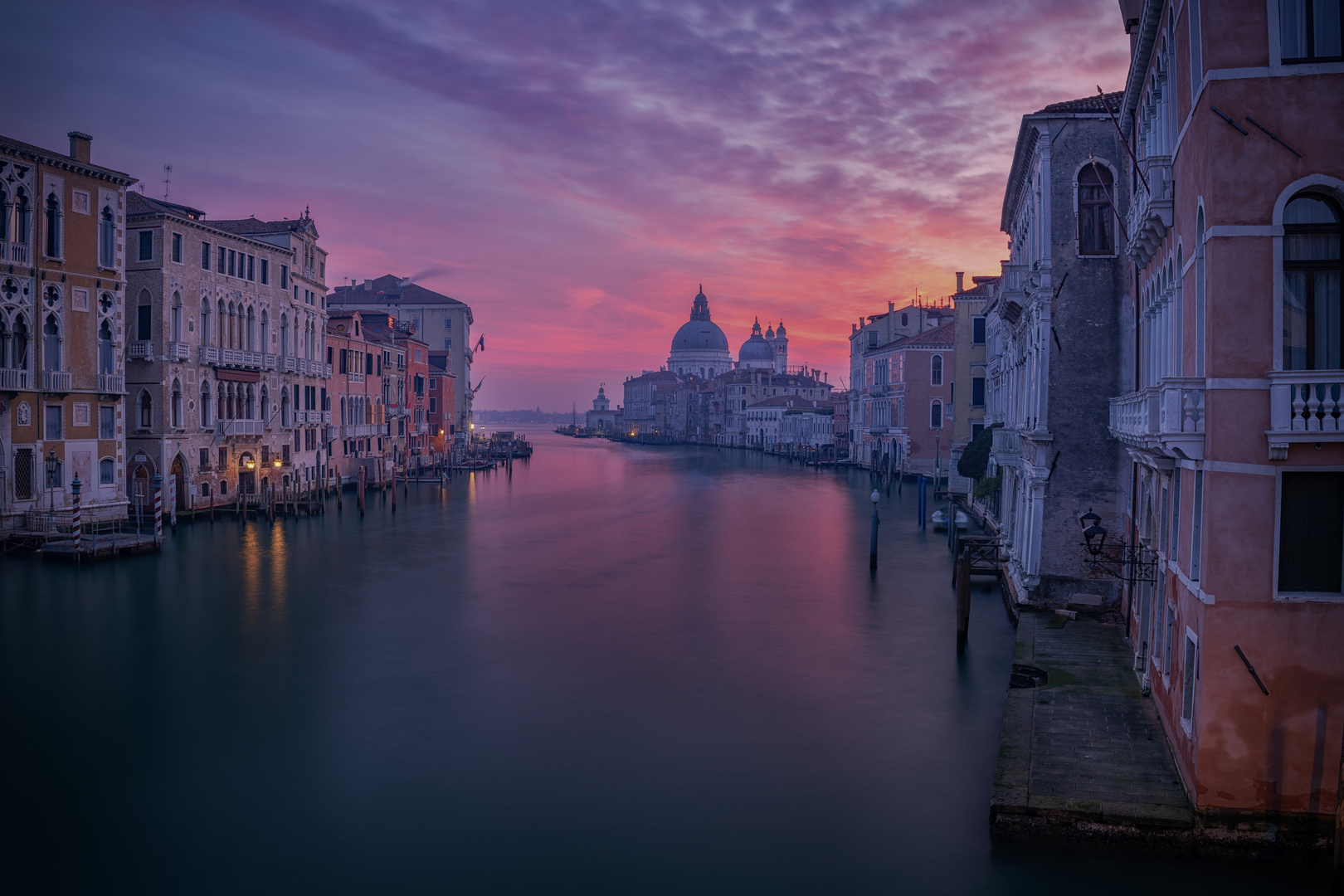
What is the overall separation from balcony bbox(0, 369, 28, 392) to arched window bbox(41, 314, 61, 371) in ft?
2.73

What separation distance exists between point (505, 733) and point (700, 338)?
480ft

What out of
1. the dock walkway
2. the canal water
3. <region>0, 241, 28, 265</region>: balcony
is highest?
<region>0, 241, 28, 265</region>: balcony

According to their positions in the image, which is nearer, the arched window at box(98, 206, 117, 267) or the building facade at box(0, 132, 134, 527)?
the building facade at box(0, 132, 134, 527)

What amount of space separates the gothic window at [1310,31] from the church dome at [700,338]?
488ft

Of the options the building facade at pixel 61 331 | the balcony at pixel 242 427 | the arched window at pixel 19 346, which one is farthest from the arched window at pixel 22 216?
the balcony at pixel 242 427

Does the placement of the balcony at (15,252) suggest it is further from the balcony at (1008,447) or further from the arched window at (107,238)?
the balcony at (1008,447)

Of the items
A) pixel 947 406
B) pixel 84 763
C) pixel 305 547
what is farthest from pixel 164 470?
pixel 947 406

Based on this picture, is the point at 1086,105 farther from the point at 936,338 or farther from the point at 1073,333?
the point at 936,338

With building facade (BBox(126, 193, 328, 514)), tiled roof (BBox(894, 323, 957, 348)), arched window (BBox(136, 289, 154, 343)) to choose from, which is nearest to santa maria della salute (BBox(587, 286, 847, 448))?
tiled roof (BBox(894, 323, 957, 348))

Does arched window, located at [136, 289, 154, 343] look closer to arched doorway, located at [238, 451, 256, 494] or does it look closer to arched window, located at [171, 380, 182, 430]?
arched window, located at [171, 380, 182, 430]

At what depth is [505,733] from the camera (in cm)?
1268

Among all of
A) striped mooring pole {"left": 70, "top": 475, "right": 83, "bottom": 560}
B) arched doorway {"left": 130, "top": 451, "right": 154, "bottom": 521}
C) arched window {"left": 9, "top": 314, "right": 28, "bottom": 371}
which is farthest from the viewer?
arched doorway {"left": 130, "top": 451, "right": 154, "bottom": 521}

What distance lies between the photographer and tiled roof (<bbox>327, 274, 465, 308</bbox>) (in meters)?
70.1

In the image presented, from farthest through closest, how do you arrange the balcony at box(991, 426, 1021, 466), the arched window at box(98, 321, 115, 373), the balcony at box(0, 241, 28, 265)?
the arched window at box(98, 321, 115, 373) < the balcony at box(0, 241, 28, 265) < the balcony at box(991, 426, 1021, 466)
